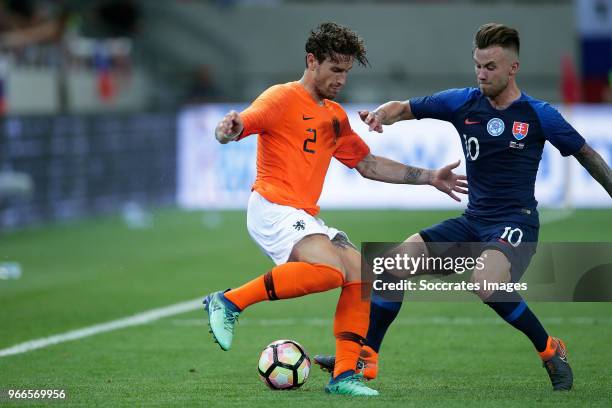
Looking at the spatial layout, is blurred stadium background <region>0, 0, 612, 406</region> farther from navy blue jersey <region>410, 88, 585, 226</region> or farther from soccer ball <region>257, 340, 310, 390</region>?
navy blue jersey <region>410, 88, 585, 226</region>

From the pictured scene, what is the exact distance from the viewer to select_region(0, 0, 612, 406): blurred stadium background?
8438 mm

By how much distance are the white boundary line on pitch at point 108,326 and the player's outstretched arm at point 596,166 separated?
4.01 m

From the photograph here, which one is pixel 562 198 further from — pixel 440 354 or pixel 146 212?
pixel 440 354

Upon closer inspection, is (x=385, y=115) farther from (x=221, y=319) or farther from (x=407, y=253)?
(x=221, y=319)

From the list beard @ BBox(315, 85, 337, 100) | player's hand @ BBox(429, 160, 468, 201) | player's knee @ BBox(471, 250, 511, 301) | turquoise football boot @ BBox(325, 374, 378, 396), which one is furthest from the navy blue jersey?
turquoise football boot @ BBox(325, 374, 378, 396)

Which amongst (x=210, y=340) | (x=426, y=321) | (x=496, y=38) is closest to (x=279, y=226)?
(x=496, y=38)

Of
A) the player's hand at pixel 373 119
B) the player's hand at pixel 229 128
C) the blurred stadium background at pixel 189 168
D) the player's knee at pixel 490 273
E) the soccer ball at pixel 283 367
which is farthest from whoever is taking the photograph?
the blurred stadium background at pixel 189 168

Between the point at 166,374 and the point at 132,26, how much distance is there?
19.8 m

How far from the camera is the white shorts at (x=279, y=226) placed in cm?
682

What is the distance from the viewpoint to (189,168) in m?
21.5

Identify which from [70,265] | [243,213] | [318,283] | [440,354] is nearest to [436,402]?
[318,283]

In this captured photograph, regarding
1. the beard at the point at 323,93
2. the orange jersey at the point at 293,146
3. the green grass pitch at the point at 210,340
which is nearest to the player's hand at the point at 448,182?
the orange jersey at the point at 293,146

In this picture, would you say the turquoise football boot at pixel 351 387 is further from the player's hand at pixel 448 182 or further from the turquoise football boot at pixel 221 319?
the player's hand at pixel 448 182

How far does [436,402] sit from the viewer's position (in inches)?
254
